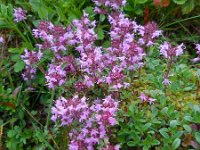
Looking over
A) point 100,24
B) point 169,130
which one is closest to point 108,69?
point 169,130

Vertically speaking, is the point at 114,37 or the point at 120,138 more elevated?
the point at 114,37

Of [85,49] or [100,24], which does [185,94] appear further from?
[100,24]

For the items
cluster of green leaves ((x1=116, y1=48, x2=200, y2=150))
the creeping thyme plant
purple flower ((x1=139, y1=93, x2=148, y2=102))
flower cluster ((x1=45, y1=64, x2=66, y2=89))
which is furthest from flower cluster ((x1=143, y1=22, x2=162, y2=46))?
flower cluster ((x1=45, y1=64, x2=66, y2=89))

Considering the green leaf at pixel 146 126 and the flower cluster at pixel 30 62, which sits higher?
the flower cluster at pixel 30 62

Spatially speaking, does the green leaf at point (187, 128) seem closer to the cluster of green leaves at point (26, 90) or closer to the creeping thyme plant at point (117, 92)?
the creeping thyme plant at point (117, 92)

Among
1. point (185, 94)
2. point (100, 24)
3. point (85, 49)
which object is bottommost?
point (185, 94)

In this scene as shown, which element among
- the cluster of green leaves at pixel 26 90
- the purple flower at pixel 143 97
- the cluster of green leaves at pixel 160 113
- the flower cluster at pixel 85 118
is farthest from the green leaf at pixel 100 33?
the flower cluster at pixel 85 118

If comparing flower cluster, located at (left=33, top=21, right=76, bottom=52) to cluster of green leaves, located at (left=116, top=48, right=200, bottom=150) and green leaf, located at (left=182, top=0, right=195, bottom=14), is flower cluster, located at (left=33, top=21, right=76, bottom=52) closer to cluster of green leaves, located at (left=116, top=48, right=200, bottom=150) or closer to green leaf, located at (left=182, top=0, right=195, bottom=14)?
cluster of green leaves, located at (left=116, top=48, right=200, bottom=150)
